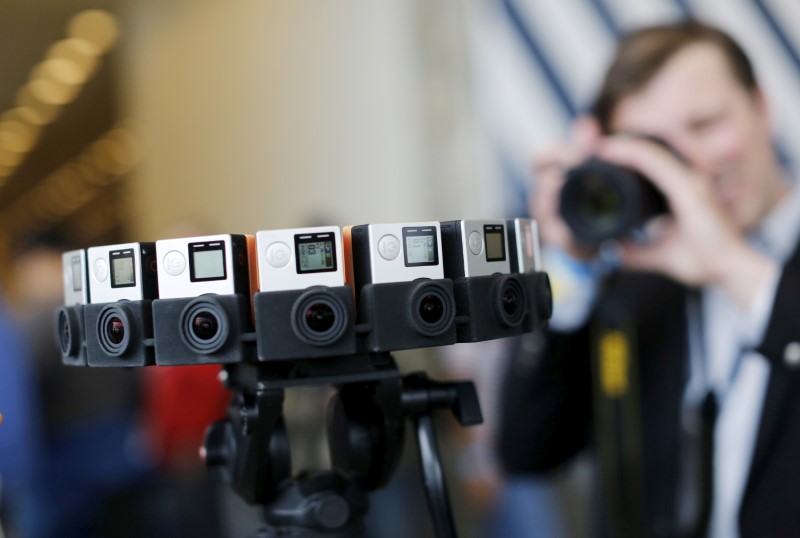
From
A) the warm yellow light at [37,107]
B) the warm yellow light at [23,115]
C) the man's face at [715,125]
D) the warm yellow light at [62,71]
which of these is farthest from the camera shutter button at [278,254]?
the warm yellow light at [23,115]

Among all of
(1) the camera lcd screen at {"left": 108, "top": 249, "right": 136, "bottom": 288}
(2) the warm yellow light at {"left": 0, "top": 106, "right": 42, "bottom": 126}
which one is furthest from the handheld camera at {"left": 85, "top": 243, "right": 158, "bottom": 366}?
(2) the warm yellow light at {"left": 0, "top": 106, "right": 42, "bottom": 126}

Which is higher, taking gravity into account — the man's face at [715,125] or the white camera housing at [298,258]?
the man's face at [715,125]

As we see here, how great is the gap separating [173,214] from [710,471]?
551 cm

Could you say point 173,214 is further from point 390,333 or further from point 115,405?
point 390,333

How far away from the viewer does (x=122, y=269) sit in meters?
0.92

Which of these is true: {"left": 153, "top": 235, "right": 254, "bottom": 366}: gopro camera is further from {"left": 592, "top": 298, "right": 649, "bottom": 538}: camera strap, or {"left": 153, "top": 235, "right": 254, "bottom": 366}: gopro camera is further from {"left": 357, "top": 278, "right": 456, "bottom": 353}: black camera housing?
{"left": 592, "top": 298, "right": 649, "bottom": 538}: camera strap

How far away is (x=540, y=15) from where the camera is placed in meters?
3.17

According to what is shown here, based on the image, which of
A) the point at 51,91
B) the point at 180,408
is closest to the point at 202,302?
the point at 180,408

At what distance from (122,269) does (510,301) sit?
387 mm

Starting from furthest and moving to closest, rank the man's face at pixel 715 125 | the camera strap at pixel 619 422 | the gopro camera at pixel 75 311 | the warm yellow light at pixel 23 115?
the warm yellow light at pixel 23 115, the camera strap at pixel 619 422, the man's face at pixel 715 125, the gopro camera at pixel 75 311

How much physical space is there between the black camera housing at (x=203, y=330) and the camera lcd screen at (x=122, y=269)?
2.3 inches

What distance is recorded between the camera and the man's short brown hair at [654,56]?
162 cm

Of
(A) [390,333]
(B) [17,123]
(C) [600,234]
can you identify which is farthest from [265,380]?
(B) [17,123]

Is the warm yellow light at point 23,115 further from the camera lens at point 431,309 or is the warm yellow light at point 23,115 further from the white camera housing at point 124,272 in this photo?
the camera lens at point 431,309
